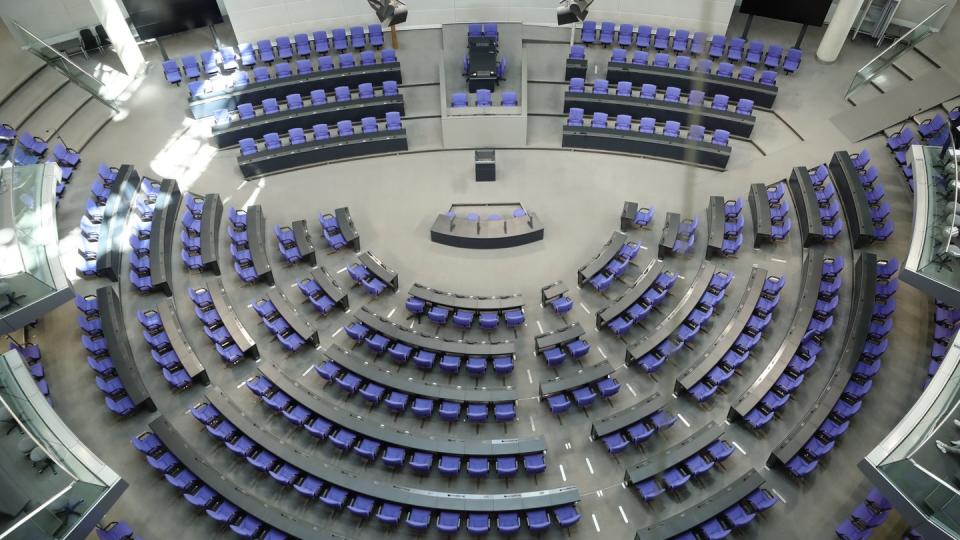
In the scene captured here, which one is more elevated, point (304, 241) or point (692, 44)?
point (692, 44)

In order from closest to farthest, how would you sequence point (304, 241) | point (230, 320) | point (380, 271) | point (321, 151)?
point (230, 320)
point (380, 271)
point (304, 241)
point (321, 151)

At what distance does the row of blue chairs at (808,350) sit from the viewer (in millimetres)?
12430

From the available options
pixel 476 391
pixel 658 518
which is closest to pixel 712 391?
pixel 658 518

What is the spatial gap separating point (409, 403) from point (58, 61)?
1239 cm

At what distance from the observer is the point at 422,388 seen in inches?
505

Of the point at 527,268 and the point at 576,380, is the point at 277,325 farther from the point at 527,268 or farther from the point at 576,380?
the point at 576,380

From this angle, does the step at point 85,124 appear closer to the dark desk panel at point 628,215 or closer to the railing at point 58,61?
the railing at point 58,61

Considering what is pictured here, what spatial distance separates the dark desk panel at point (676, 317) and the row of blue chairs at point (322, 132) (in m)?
8.41

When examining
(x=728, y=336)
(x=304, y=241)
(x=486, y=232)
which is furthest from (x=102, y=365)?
(x=728, y=336)

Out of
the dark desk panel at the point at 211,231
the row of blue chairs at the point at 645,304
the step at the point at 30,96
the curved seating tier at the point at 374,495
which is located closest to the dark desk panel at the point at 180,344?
the curved seating tier at the point at 374,495

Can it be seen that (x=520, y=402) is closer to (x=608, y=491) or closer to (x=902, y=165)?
(x=608, y=491)

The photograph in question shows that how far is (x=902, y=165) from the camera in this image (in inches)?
643

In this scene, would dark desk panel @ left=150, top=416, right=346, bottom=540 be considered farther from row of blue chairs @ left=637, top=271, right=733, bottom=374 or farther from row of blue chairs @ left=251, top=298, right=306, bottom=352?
row of blue chairs @ left=637, top=271, right=733, bottom=374

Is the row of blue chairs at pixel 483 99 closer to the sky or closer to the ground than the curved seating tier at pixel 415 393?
closer to the sky
